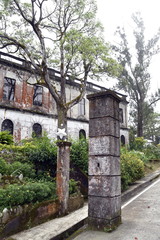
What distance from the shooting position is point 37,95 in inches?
763

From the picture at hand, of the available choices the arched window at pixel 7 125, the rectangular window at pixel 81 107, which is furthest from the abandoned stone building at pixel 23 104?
the rectangular window at pixel 81 107

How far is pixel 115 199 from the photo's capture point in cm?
479

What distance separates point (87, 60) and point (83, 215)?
1150 cm

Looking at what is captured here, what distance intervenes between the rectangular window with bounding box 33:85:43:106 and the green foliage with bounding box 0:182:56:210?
1384cm

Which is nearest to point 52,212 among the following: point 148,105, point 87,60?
point 87,60

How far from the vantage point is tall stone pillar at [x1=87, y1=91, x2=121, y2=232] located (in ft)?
15.2

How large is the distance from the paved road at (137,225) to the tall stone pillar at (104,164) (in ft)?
0.73

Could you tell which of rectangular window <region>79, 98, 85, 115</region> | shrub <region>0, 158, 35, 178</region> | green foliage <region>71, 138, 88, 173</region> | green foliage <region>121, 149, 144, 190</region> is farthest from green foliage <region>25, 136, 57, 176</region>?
rectangular window <region>79, 98, 85, 115</region>

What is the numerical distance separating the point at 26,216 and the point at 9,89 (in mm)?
14183

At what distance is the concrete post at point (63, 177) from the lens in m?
6.21

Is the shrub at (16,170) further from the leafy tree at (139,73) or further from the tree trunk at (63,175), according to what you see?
the leafy tree at (139,73)

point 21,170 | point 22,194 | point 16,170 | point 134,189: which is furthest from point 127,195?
point 22,194

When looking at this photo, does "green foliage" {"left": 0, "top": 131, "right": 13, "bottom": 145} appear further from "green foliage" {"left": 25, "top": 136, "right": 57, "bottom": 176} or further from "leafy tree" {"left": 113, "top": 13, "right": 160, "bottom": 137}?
"leafy tree" {"left": 113, "top": 13, "right": 160, "bottom": 137}

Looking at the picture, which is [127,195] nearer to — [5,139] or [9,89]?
[5,139]
